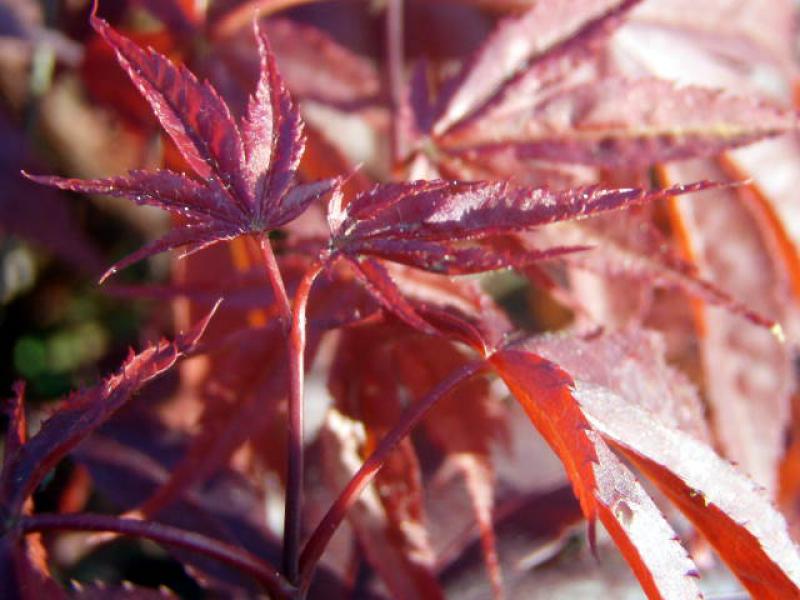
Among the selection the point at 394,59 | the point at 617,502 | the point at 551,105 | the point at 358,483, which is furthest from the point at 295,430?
the point at 394,59

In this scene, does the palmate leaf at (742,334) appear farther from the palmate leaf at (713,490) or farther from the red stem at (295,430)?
the red stem at (295,430)

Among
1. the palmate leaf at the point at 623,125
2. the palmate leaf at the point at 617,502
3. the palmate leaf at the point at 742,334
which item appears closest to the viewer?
the palmate leaf at the point at 617,502

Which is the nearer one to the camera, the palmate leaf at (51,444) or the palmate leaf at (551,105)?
the palmate leaf at (51,444)

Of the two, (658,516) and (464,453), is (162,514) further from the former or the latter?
(658,516)

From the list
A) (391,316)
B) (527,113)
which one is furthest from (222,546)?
(527,113)

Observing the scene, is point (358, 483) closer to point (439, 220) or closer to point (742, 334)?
point (439, 220)

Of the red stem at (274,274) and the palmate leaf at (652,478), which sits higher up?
the red stem at (274,274)

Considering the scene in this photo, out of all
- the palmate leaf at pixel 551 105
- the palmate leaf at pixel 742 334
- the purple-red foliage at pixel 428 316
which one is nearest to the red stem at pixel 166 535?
the purple-red foliage at pixel 428 316
